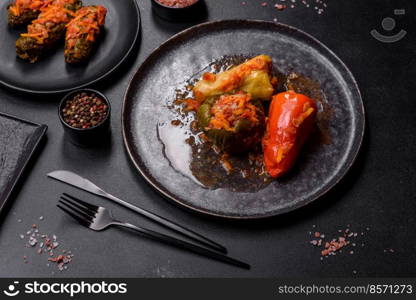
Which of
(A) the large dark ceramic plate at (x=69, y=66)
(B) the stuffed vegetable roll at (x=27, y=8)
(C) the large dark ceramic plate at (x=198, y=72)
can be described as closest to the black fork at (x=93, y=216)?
(C) the large dark ceramic plate at (x=198, y=72)

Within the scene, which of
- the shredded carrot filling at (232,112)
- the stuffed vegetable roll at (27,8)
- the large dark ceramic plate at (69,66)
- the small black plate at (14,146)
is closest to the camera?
the shredded carrot filling at (232,112)

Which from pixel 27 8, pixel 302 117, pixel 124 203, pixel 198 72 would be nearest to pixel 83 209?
pixel 124 203

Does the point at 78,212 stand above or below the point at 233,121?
below

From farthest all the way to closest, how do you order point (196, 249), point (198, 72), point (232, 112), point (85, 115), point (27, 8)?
point (27, 8)
point (198, 72)
point (85, 115)
point (232, 112)
point (196, 249)

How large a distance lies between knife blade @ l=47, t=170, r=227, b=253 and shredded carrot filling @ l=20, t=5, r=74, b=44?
0.76 meters

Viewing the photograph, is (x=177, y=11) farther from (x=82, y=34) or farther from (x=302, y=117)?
(x=302, y=117)

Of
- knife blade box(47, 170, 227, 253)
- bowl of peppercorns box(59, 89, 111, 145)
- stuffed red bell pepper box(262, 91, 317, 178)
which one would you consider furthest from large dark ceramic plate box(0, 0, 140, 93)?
stuffed red bell pepper box(262, 91, 317, 178)

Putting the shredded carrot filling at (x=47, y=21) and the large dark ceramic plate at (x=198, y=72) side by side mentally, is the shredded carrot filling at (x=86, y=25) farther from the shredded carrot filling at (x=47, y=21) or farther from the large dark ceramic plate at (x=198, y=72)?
the large dark ceramic plate at (x=198, y=72)

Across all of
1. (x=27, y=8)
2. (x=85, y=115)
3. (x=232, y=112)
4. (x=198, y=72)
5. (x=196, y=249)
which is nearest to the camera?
(x=196, y=249)

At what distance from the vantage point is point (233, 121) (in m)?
3.01

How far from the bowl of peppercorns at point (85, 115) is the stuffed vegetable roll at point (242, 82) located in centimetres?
46

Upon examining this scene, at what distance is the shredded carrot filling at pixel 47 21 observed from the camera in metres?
3.43

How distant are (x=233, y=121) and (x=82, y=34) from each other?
98 centimetres

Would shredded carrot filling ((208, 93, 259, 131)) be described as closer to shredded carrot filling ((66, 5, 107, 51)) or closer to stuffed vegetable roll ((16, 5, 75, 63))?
shredded carrot filling ((66, 5, 107, 51))
